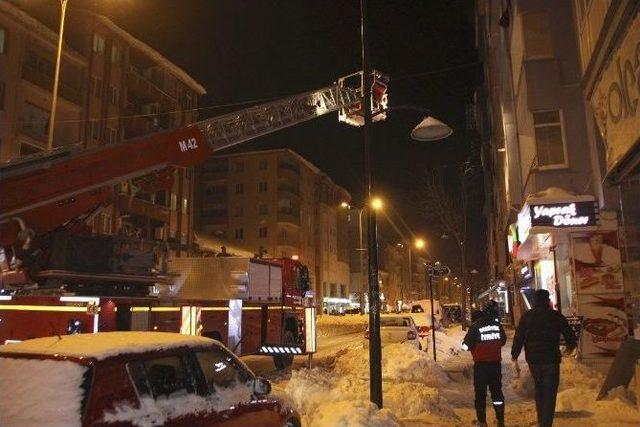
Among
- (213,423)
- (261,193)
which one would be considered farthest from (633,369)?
(261,193)

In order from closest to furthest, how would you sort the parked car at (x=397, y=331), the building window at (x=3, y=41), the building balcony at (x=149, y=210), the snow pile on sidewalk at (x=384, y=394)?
the snow pile on sidewalk at (x=384, y=394), the parked car at (x=397, y=331), the building window at (x=3, y=41), the building balcony at (x=149, y=210)

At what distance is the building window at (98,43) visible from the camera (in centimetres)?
4064

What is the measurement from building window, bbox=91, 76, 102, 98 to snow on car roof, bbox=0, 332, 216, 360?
128 feet

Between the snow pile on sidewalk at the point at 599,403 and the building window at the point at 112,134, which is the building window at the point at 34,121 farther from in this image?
the snow pile on sidewalk at the point at 599,403

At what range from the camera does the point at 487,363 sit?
825 centimetres

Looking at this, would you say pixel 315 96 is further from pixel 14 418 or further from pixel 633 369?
pixel 14 418

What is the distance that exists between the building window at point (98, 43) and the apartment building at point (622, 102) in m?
38.1

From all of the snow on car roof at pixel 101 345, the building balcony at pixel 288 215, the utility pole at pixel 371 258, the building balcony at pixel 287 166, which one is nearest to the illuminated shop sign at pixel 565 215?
the utility pole at pixel 371 258

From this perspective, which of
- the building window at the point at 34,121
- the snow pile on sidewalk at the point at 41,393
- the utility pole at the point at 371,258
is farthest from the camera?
the building window at the point at 34,121

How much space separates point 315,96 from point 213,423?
47.6 ft

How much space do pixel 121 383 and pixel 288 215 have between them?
7705 cm

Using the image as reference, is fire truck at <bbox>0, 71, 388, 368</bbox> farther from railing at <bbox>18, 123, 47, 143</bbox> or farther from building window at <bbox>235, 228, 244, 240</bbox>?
building window at <bbox>235, 228, 244, 240</bbox>

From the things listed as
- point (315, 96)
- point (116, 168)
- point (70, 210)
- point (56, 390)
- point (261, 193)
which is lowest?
point (56, 390)

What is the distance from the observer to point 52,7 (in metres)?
37.9
